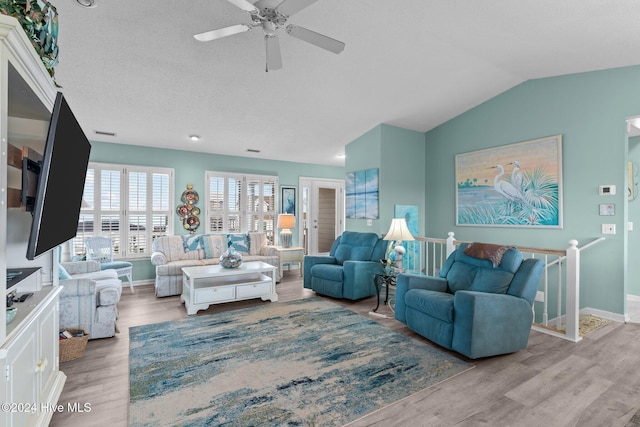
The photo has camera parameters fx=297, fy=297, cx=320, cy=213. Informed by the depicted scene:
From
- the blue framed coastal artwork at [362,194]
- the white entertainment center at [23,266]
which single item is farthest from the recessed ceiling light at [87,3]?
the blue framed coastal artwork at [362,194]

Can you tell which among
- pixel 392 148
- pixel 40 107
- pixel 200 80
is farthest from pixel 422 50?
pixel 40 107

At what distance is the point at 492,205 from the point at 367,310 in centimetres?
274

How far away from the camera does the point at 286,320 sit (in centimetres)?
347

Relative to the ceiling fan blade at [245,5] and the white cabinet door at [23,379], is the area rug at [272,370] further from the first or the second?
the ceiling fan blade at [245,5]

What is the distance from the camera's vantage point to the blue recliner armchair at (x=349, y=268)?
4168 millimetres

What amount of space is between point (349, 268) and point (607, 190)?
11.0 ft

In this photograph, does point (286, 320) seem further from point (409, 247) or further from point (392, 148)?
point (392, 148)

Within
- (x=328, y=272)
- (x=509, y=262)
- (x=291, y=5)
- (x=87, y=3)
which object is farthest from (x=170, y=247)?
(x=509, y=262)

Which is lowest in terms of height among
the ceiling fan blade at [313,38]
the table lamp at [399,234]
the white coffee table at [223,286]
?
the white coffee table at [223,286]

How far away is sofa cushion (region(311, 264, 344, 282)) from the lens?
4232 mm

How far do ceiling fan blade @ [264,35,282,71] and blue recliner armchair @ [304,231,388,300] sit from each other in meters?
2.72

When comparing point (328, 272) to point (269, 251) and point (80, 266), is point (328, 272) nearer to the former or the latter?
point (269, 251)

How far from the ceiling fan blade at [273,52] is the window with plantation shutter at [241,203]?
3867 mm

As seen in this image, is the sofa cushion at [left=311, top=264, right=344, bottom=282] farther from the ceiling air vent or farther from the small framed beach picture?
the ceiling air vent
